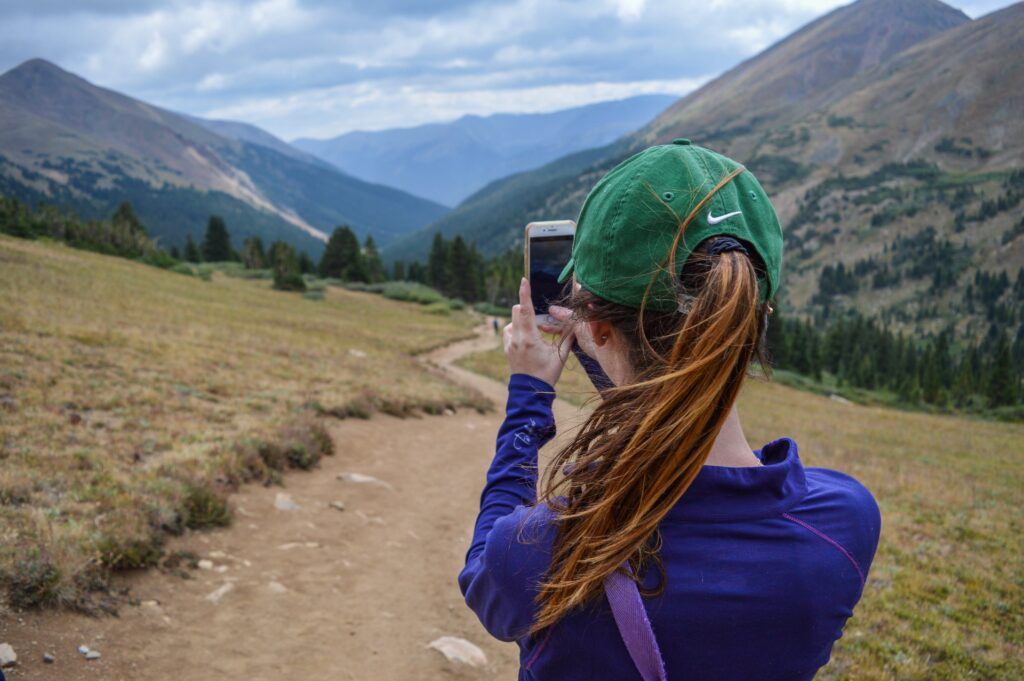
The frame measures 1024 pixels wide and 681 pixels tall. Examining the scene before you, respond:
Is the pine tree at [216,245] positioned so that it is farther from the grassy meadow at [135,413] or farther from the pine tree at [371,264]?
the grassy meadow at [135,413]

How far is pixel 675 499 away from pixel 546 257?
1.14m

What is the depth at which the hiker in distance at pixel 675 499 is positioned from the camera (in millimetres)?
1372

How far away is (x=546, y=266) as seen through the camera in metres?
2.26

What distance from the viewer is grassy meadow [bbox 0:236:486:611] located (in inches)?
219

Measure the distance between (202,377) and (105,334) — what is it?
4.07 meters

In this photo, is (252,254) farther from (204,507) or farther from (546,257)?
(546,257)

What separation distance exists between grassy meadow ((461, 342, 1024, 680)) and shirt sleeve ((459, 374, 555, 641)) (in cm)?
17

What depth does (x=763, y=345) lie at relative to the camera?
155 cm

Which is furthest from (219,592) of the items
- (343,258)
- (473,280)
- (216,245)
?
(216,245)

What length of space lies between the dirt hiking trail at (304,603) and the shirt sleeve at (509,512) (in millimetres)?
111

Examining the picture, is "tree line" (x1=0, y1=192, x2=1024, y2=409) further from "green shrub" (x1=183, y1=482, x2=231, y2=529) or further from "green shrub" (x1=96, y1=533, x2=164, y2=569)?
"green shrub" (x1=96, y1=533, x2=164, y2=569)

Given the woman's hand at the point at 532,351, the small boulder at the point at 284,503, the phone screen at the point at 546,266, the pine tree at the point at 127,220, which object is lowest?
the small boulder at the point at 284,503

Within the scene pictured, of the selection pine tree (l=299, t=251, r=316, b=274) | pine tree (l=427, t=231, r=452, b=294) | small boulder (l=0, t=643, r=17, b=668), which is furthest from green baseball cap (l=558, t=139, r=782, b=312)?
pine tree (l=299, t=251, r=316, b=274)

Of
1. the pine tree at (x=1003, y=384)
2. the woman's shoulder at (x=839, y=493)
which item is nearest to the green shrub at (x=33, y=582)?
the woman's shoulder at (x=839, y=493)
